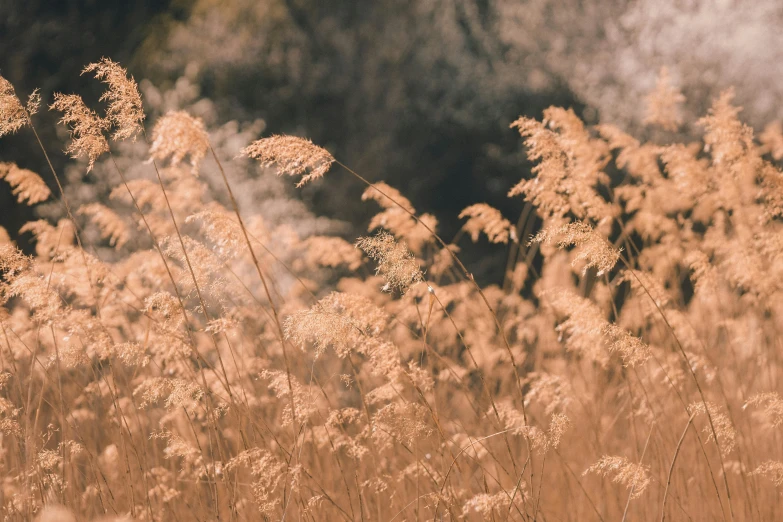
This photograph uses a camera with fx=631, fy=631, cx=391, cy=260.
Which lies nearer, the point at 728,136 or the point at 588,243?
the point at 588,243

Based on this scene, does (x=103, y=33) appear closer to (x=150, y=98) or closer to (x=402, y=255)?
(x=150, y=98)

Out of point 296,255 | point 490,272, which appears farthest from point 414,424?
point 490,272

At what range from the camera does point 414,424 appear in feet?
4.79

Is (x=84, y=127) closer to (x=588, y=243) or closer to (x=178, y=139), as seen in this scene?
(x=178, y=139)

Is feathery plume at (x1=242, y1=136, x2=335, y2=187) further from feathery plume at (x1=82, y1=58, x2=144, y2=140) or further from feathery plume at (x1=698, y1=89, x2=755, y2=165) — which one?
feathery plume at (x1=698, y1=89, x2=755, y2=165)

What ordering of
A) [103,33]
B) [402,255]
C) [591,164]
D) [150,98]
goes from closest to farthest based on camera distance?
[402,255], [591,164], [150,98], [103,33]

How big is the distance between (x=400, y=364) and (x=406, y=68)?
4.79 metres

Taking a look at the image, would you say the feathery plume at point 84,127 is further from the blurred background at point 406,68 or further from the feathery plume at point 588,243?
the blurred background at point 406,68

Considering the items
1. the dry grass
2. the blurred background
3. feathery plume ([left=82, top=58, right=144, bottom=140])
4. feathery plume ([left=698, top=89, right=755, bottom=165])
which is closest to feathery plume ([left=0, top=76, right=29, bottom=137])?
the dry grass

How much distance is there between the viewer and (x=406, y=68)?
5836mm

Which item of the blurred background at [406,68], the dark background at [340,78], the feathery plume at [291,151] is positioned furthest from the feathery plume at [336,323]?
the dark background at [340,78]

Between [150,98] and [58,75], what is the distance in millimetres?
910

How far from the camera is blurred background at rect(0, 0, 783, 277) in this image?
5.37 m

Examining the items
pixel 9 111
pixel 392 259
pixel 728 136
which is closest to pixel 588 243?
pixel 392 259
